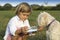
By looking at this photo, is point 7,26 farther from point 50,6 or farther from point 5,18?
point 50,6

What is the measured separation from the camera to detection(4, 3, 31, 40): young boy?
11.7ft

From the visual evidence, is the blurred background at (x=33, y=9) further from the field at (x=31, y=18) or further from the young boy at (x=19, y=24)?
the young boy at (x=19, y=24)

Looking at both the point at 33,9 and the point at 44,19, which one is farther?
the point at 33,9

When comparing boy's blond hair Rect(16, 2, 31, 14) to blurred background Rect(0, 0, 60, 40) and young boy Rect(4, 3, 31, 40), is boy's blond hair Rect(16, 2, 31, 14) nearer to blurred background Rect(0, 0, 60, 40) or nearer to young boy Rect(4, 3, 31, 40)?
young boy Rect(4, 3, 31, 40)

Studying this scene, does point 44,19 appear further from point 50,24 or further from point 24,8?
point 24,8

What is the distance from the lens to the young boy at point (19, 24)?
357cm

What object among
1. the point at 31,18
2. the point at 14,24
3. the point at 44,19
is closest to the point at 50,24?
the point at 44,19

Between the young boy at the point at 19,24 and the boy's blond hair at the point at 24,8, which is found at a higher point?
the boy's blond hair at the point at 24,8

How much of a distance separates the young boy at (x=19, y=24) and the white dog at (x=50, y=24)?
0.21m

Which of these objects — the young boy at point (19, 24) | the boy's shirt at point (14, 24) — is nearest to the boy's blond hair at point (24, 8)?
the young boy at point (19, 24)

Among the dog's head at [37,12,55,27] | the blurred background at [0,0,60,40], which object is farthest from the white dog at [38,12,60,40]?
the blurred background at [0,0,60,40]

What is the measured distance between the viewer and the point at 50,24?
363 centimetres

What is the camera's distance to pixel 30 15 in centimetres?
378

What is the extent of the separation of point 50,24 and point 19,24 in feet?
1.50
